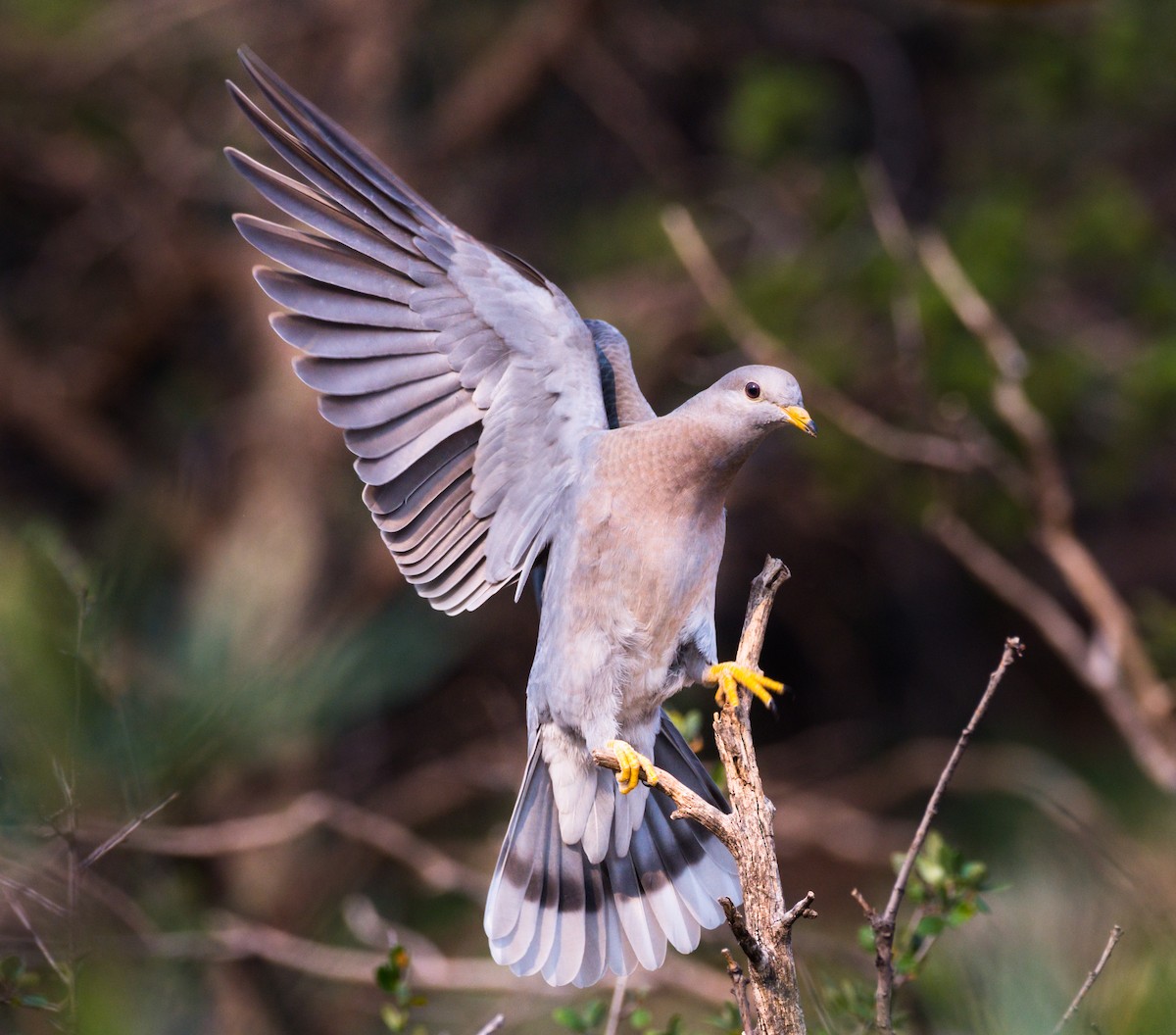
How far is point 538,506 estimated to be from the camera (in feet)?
7.04

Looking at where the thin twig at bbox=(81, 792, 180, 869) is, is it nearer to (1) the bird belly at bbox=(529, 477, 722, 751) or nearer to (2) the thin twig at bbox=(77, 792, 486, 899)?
(1) the bird belly at bbox=(529, 477, 722, 751)

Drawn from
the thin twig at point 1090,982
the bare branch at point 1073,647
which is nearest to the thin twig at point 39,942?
the thin twig at point 1090,982

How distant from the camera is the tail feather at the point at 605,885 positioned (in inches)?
84.8

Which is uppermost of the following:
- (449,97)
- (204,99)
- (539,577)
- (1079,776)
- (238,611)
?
(204,99)

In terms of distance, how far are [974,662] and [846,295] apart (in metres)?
3.01

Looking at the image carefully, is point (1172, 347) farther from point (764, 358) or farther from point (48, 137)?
point (48, 137)

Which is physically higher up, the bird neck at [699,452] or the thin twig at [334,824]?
the bird neck at [699,452]

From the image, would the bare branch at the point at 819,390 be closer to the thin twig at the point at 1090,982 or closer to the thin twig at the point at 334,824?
the thin twig at the point at 334,824

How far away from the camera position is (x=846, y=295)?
4.35 meters

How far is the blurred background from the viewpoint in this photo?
366 centimetres

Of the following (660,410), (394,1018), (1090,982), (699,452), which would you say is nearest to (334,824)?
(660,410)

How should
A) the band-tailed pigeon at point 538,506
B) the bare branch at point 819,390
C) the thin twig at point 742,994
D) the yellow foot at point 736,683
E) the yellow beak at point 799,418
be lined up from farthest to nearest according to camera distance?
the bare branch at point 819,390 → the band-tailed pigeon at point 538,506 → the yellow beak at point 799,418 → the yellow foot at point 736,683 → the thin twig at point 742,994

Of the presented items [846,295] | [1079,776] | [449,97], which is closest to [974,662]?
[1079,776]

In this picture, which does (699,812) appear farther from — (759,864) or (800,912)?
(800,912)
